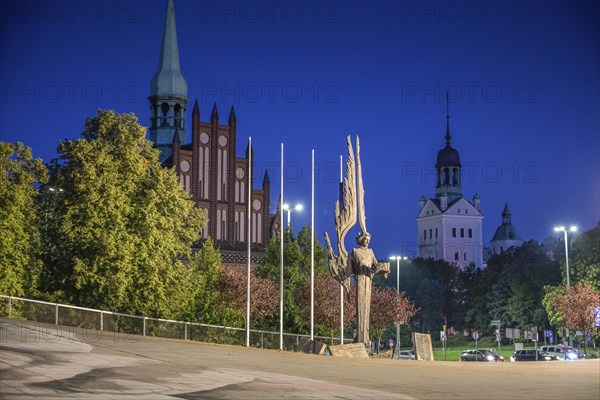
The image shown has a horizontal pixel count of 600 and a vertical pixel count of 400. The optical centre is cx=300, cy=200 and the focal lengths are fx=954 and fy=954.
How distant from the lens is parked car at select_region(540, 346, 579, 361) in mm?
59688

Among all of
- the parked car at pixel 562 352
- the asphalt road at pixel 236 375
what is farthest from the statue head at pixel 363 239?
the parked car at pixel 562 352

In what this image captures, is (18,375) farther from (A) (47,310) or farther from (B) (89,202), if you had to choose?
(B) (89,202)

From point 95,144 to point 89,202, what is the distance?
3.27 metres

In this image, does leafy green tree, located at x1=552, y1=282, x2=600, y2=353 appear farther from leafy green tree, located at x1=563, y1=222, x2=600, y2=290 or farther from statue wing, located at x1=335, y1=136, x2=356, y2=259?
statue wing, located at x1=335, y1=136, x2=356, y2=259

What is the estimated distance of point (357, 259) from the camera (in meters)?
30.5

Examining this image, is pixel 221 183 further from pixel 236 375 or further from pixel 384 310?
pixel 236 375

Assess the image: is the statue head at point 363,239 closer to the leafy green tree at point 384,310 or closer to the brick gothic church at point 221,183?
the leafy green tree at point 384,310

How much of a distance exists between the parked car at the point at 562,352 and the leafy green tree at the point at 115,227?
26788mm

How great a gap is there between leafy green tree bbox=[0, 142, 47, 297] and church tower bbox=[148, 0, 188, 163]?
69786 mm

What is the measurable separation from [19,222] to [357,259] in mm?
17831

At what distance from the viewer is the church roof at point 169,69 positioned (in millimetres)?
116188

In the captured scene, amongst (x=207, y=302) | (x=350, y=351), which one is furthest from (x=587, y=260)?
(x=350, y=351)

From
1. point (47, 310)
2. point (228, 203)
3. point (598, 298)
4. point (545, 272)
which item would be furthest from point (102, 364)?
point (545, 272)

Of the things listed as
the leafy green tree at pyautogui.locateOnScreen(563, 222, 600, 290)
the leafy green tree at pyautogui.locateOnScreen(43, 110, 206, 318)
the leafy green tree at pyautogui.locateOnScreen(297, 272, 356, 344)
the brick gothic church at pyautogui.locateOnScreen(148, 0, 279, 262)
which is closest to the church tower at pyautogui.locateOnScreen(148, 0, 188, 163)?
the brick gothic church at pyautogui.locateOnScreen(148, 0, 279, 262)
